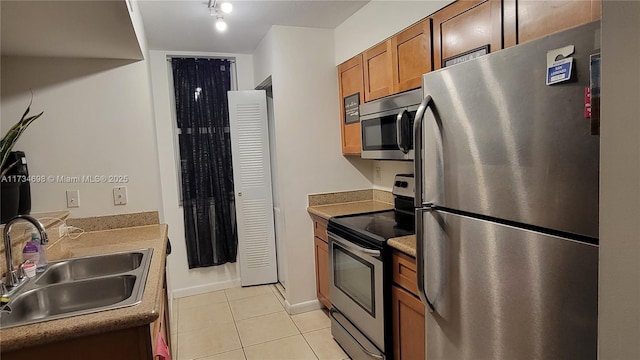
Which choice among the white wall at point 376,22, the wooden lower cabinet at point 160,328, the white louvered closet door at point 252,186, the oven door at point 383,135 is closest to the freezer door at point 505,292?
the oven door at point 383,135

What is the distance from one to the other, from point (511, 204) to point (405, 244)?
0.79 meters

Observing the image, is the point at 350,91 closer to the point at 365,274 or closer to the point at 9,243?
the point at 365,274

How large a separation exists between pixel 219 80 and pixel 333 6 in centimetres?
150

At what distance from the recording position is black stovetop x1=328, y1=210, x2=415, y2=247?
2.00 m

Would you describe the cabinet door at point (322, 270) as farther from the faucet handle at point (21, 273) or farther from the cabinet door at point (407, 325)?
the faucet handle at point (21, 273)

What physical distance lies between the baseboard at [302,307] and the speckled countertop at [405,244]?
5.09 feet

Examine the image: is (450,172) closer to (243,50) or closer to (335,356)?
(335,356)

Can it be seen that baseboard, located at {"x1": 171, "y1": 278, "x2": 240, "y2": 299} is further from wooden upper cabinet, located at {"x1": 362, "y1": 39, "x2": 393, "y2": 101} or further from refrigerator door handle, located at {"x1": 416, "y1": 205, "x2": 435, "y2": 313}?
refrigerator door handle, located at {"x1": 416, "y1": 205, "x2": 435, "y2": 313}

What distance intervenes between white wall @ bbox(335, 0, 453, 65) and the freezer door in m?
1.29

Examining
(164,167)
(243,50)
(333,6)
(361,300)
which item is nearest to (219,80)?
(243,50)

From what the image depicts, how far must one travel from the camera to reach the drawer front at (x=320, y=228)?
111 inches

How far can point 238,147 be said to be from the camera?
3512 millimetres

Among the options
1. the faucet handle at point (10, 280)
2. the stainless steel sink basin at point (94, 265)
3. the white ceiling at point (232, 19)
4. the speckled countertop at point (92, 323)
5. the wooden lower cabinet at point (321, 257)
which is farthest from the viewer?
the wooden lower cabinet at point (321, 257)

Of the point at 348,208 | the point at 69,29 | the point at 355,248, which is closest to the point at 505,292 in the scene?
the point at 355,248
